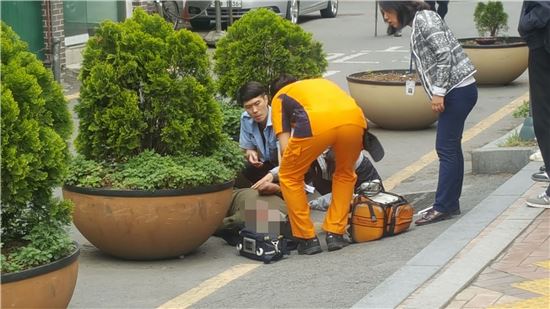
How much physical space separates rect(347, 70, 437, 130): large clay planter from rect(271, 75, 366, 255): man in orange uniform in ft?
15.3

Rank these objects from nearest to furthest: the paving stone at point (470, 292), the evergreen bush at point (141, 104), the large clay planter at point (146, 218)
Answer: the paving stone at point (470, 292) < the large clay planter at point (146, 218) < the evergreen bush at point (141, 104)

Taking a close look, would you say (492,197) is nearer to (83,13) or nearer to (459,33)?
(83,13)

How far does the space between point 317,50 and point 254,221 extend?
2543mm

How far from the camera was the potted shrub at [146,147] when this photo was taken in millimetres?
6914

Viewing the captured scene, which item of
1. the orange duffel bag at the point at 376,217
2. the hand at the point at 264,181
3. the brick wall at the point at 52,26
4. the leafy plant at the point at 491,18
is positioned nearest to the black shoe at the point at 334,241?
the orange duffel bag at the point at 376,217

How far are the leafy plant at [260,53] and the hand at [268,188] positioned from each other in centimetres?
155

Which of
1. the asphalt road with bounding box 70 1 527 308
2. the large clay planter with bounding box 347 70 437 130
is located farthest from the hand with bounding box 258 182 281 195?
the large clay planter with bounding box 347 70 437 130

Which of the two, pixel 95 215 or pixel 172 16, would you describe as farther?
pixel 172 16

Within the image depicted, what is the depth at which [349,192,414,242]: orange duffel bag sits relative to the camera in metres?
7.46

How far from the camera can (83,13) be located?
18297 millimetres

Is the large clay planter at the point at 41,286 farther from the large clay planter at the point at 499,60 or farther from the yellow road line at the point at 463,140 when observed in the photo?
the large clay planter at the point at 499,60

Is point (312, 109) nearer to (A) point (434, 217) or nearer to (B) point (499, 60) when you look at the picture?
(A) point (434, 217)

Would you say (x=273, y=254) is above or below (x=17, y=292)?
below

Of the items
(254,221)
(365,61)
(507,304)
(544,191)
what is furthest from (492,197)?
(365,61)
